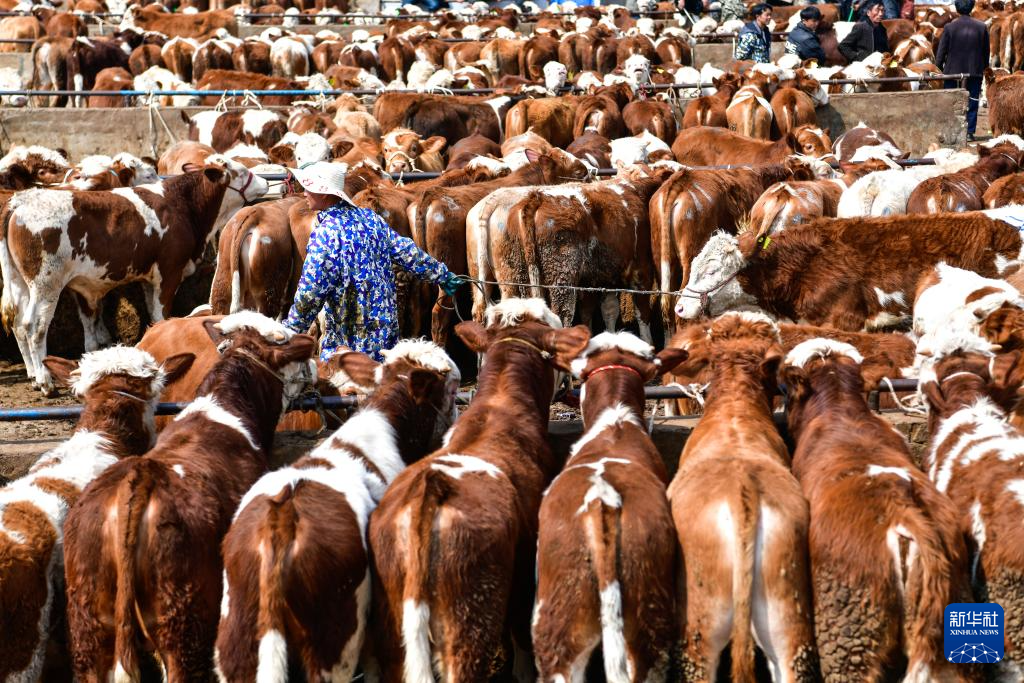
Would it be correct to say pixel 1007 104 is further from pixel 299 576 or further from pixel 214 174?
pixel 299 576

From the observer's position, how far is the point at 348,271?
6832 millimetres

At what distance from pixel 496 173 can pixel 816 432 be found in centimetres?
730

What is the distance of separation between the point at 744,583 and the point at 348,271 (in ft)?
10.8

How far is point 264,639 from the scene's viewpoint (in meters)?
4.30

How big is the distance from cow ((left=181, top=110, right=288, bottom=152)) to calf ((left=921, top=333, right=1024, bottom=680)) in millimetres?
12676

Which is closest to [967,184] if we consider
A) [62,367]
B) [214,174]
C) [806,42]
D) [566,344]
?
[566,344]

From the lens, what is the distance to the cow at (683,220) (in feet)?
34.1

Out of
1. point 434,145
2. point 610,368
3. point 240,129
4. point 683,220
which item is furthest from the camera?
point 240,129

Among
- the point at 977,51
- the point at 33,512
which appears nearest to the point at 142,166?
the point at 33,512

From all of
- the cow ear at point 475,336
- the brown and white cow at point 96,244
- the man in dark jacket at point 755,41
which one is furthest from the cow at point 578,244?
the man in dark jacket at point 755,41

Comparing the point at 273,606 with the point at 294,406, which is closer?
the point at 273,606

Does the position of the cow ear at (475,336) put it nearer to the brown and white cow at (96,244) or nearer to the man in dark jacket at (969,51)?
the brown and white cow at (96,244)

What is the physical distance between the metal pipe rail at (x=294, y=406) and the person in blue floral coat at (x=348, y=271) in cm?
66

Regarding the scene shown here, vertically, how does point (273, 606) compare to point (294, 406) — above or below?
below
